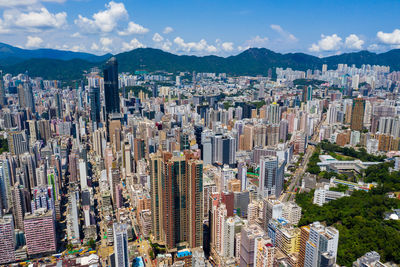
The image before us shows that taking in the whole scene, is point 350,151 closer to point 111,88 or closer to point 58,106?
point 111,88

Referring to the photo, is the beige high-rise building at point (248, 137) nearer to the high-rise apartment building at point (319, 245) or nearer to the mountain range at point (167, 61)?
the high-rise apartment building at point (319, 245)

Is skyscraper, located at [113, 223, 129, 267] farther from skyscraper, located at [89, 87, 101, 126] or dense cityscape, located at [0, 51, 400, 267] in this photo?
skyscraper, located at [89, 87, 101, 126]

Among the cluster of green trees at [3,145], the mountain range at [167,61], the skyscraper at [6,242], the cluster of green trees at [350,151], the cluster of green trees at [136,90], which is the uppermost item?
the mountain range at [167,61]

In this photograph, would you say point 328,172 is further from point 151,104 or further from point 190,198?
point 151,104

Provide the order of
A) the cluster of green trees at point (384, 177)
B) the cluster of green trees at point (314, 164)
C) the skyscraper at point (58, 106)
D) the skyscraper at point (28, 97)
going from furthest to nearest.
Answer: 1. the skyscraper at point (28, 97)
2. the skyscraper at point (58, 106)
3. the cluster of green trees at point (314, 164)
4. the cluster of green trees at point (384, 177)

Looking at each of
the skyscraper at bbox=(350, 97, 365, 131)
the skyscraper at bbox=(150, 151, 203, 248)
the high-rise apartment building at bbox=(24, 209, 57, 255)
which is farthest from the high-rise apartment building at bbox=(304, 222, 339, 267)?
the skyscraper at bbox=(350, 97, 365, 131)

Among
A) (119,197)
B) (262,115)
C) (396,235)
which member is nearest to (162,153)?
(119,197)

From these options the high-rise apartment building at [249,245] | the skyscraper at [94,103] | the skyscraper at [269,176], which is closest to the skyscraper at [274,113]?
the skyscraper at [269,176]
